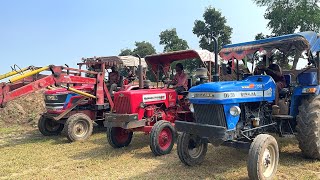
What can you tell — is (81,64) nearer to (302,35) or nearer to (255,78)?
(255,78)

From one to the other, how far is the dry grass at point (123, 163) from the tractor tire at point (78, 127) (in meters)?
0.32

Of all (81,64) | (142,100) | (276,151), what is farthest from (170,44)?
(276,151)

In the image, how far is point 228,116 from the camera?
16.4ft

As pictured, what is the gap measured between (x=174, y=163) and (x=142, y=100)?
1913mm

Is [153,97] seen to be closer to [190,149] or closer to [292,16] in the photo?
[190,149]

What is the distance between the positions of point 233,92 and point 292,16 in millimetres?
25385

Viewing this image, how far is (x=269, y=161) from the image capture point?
192 inches

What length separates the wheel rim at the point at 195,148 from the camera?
5.74 metres

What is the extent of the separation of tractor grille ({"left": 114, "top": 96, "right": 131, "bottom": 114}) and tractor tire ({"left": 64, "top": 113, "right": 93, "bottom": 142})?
2029 millimetres

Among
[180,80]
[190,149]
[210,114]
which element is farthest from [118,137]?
[210,114]

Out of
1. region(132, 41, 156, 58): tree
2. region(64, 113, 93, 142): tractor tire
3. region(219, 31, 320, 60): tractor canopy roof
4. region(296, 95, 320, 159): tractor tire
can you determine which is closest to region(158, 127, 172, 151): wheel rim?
region(219, 31, 320, 60): tractor canopy roof

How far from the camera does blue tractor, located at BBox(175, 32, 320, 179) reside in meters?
4.88

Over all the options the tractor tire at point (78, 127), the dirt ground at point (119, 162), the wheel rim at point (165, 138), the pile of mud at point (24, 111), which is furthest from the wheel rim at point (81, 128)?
the pile of mud at point (24, 111)

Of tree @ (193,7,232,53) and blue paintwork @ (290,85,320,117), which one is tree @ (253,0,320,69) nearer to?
tree @ (193,7,232,53)
